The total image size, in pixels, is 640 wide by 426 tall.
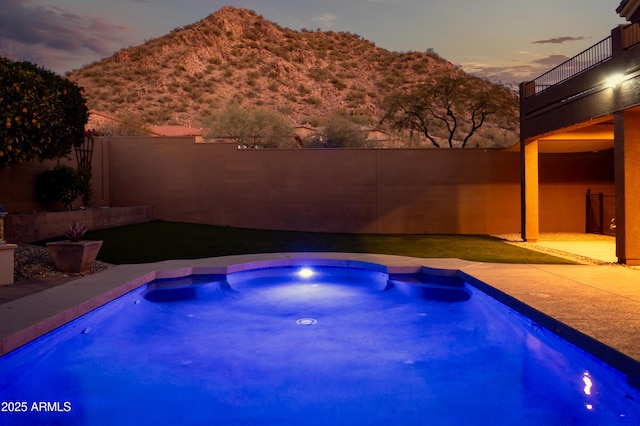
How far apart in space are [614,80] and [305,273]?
6380mm

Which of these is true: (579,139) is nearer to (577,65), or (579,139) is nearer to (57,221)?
(577,65)

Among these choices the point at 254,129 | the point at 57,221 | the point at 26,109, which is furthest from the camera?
the point at 254,129

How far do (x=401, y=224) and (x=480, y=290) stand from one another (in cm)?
845

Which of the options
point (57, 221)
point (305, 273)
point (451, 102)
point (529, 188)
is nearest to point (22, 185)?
point (57, 221)

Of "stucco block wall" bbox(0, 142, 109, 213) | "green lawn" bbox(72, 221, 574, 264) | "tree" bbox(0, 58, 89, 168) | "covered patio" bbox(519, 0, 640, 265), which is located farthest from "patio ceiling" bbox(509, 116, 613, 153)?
"stucco block wall" bbox(0, 142, 109, 213)

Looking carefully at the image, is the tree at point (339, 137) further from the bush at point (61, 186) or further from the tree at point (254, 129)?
the bush at point (61, 186)

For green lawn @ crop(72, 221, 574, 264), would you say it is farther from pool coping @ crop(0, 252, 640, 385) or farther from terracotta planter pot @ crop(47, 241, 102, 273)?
terracotta planter pot @ crop(47, 241, 102, 273)

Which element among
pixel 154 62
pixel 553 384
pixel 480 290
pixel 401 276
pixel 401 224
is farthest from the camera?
pixel 154 62

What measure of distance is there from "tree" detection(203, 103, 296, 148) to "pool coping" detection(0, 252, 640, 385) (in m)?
13.5

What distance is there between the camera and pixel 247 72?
43.6 meters

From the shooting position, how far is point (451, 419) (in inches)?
152

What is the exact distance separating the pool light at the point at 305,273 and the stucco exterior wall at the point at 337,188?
6.27m

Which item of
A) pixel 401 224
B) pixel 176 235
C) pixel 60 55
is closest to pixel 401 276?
pixel 176 235

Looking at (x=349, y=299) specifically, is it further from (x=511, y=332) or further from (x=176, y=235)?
(x=176, y=235)
